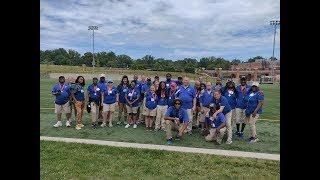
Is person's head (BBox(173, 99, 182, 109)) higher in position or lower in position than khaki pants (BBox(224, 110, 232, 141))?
higher

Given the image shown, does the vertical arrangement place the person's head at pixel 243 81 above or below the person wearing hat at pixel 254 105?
above

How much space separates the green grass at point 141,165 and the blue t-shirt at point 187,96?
7.94 feet

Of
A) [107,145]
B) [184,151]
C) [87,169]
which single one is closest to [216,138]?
[184,151]

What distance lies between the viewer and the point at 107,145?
8.06m

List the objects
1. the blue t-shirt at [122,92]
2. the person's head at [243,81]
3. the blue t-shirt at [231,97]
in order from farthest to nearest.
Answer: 1. the blue t-shirt at [122,92]
2. the blue t-shirt at [231,97]
3. the person's head at [243,81]

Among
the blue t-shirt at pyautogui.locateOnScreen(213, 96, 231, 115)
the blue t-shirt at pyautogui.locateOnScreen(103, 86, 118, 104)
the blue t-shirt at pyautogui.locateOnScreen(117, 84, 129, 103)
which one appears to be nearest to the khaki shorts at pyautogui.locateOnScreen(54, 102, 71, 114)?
the blue t-shirt at pyautogui.locateOnScreen(103, 86, 118, 104)

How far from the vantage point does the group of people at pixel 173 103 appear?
8773 mm

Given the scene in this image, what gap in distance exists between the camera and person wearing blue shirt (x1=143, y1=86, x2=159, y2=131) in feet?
33.3

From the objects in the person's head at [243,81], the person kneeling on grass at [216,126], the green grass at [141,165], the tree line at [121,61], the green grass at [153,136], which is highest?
the tree line at [121,61]

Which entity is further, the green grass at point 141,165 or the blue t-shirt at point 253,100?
the blue t-shirt at point 253,100

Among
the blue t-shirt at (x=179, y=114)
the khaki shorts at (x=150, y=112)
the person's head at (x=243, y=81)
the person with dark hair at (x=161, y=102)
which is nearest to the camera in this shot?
the blue t-shirt at (x=179, y=114)

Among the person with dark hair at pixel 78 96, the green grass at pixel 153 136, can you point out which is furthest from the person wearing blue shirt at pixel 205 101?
the person with dark hair at pixel 78 96

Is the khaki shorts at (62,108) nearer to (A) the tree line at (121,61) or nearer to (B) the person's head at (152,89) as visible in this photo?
(B) the person's head at (152,89)

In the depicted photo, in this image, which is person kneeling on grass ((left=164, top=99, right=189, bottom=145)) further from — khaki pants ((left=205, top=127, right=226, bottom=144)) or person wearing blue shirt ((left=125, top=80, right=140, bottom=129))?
person wearing blue shirt ((left=125, top=80, right=140, bottom=129))
